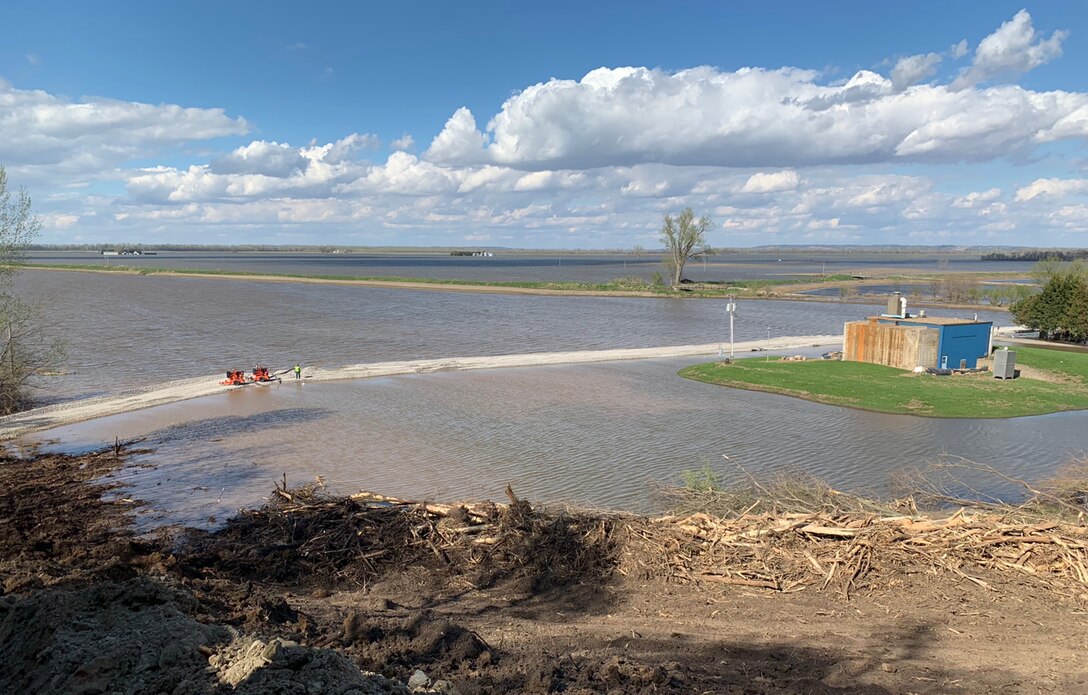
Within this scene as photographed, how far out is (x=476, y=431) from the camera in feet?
73.9

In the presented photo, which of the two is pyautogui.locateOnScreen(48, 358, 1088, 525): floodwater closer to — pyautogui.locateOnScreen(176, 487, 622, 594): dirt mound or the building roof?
pyautogui.locateOnScreen(176, 487, 622, 594): dirt mound

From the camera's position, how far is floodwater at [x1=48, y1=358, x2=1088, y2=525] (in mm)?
16750

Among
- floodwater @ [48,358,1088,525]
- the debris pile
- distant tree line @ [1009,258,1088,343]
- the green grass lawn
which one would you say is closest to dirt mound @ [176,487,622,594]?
the debris pile

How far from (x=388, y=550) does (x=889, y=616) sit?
7156 millimetres

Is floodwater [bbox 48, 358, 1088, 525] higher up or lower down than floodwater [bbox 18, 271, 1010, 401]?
lower down

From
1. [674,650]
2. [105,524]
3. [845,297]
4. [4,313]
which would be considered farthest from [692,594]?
[845,297]

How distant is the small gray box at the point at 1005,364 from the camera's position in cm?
2930

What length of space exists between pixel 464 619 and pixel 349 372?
25.5 meters

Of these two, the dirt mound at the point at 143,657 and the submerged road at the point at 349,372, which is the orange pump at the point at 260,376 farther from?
the dirt mound at the point at 143,657

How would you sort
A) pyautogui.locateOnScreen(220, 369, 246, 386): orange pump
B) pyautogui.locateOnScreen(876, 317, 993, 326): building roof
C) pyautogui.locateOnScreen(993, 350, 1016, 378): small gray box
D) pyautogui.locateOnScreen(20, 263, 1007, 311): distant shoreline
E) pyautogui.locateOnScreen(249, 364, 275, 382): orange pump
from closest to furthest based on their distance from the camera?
1. pyautogui.locateOnScreen(220, 369, 246, 386): orange pump
2. pyautogui.locateOnScreen(993, 350, 1016, 378): small gray box
3. pyautogui.locateOnScreen(249, 364, 275, 382): orange pump
4. pyautogui.locateOnScreen(876, 317, 993, 326): building roof
5. pyautogui.locateOnScreen(20, 263, 1007, 311): distant shoreline

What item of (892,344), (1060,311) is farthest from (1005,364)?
(1060,311)

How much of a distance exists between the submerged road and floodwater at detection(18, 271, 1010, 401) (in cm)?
218

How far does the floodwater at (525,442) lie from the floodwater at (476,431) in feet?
0.26

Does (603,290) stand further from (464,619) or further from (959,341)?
(464,619)
